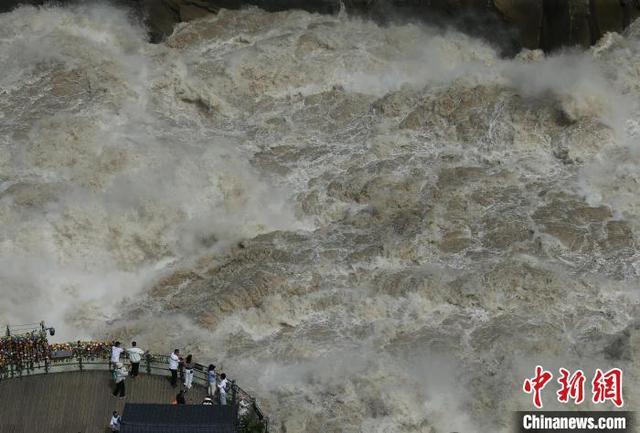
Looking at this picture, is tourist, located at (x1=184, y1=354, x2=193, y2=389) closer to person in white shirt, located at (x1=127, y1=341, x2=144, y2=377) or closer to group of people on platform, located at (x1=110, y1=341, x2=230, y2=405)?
group of people on platform, located at (x1=110, y1=341, x2=230, y2=405)

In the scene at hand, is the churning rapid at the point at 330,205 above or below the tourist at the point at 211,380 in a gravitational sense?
above

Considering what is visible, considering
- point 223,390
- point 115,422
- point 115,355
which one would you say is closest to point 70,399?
point 115,355

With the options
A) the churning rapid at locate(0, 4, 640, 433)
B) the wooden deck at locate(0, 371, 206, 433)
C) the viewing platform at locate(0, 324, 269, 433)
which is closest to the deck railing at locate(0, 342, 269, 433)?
the viewing platform at locate(0, 324, 269, 433)

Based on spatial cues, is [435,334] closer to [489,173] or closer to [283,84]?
[489,173]

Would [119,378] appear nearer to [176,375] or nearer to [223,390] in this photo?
[176,375]

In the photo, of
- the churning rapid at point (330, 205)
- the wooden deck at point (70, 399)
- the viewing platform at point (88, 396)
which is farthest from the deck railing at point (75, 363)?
the churning rapid at point (330, 205)

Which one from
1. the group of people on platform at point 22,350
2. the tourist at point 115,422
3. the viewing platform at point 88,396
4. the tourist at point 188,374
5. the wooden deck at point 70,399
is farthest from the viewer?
the group of people on platform at point 22,350

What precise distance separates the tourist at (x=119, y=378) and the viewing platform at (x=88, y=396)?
0.48 feet

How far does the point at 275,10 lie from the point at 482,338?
18942mm

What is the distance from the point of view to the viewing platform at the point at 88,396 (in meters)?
23.0

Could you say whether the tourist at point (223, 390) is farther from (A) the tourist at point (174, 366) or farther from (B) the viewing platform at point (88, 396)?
(A) the tourist at point (174, 366)

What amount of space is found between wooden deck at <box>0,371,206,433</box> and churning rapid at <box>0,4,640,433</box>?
293 centimetres

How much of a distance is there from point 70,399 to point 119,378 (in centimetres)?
115

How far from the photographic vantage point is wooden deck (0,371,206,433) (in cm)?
2420
